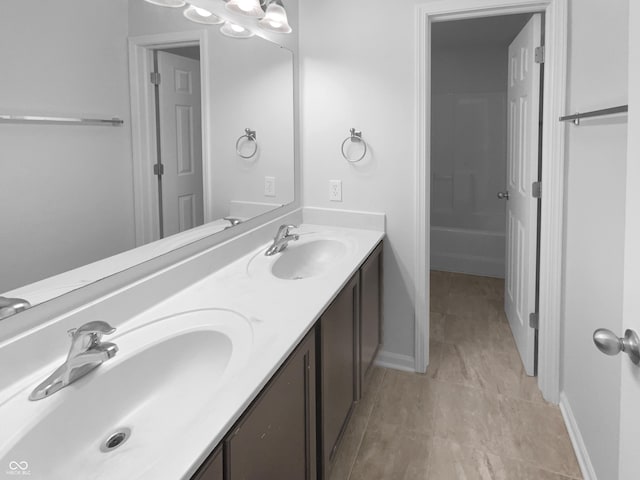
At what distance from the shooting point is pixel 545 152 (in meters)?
2.20

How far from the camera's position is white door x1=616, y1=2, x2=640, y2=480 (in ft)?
2.40

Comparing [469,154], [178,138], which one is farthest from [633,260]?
[469,154]

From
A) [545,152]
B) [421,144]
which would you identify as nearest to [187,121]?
[421,144]

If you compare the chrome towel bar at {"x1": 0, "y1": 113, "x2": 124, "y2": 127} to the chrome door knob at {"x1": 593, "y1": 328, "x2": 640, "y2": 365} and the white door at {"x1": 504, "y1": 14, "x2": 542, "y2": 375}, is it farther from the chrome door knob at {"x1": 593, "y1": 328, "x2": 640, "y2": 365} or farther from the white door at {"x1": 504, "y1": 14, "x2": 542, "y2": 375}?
the white door at {"x1": 504, "y1": 14, "x2": 542, "y2": 375}

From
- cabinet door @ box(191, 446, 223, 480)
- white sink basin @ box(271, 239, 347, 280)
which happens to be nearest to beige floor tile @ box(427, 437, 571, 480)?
white sink basin @ box(271, 239, 347, 280)

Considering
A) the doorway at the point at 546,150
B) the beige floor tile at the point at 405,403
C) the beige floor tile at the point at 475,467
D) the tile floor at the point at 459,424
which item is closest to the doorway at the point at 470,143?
the tile floor at the point at 459,424

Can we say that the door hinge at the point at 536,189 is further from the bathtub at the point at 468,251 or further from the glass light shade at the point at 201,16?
the bathtub at the point at 468,251

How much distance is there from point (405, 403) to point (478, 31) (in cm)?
318

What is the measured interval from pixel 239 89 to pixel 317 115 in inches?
25.0

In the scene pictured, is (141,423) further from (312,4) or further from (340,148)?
(312,4)

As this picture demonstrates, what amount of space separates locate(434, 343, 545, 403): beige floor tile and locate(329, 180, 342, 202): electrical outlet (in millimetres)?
1139

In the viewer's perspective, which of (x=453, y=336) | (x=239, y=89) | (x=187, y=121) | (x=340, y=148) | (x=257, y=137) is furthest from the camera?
(x=453, y=336)

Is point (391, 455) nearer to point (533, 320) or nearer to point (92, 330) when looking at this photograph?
point (533, 320)

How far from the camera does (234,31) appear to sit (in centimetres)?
195
